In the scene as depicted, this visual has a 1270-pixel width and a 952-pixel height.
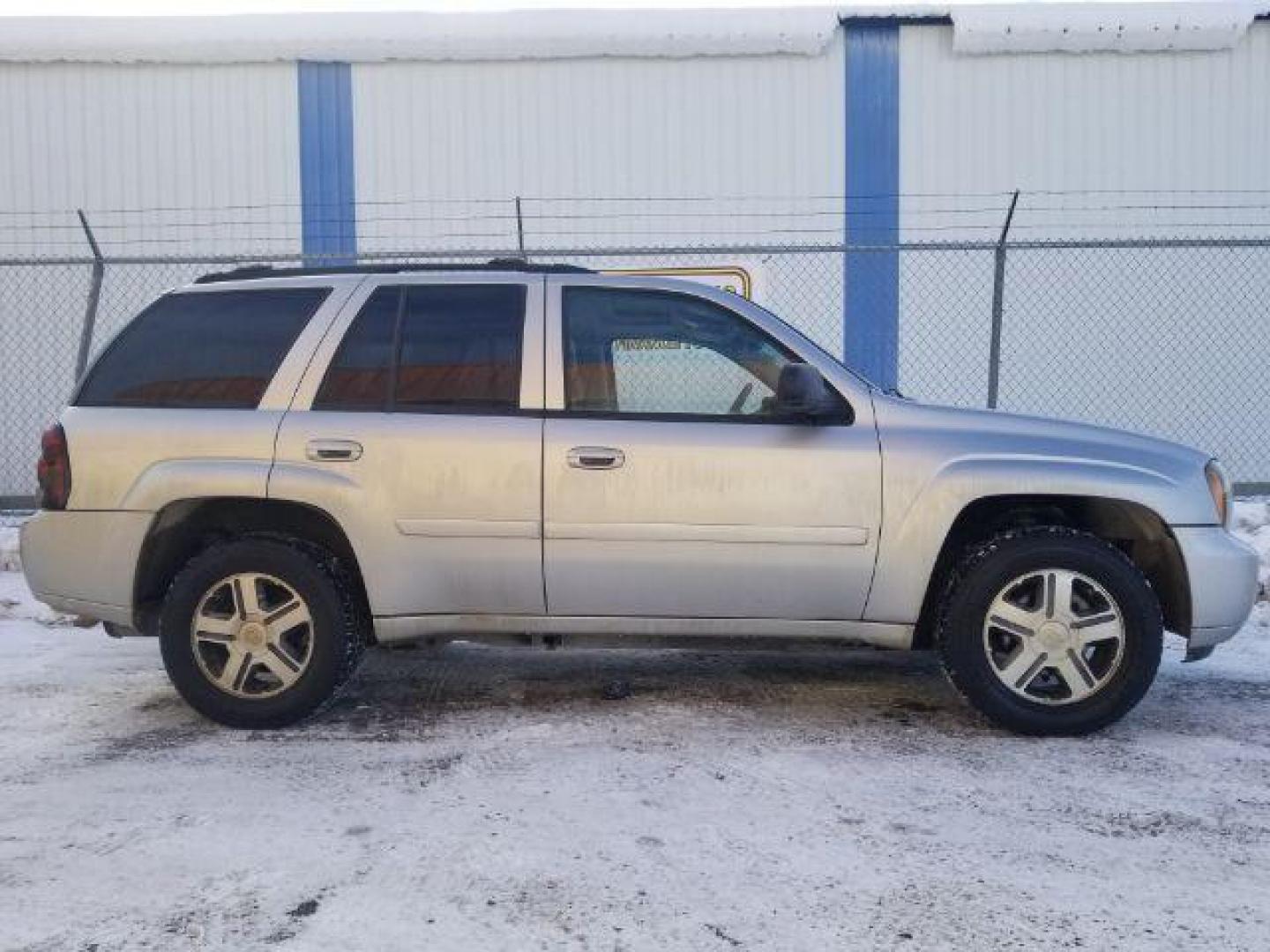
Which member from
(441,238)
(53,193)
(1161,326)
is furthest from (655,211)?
(53,193)

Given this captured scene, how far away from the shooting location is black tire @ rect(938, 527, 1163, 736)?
4148 millimetres

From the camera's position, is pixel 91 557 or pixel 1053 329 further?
pixel 1053 329

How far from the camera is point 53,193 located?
11.8 m

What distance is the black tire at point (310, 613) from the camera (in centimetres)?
423

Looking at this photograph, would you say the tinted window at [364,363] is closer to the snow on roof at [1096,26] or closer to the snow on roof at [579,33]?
the snow on roof at [579,33]

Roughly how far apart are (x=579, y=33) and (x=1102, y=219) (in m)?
5.83

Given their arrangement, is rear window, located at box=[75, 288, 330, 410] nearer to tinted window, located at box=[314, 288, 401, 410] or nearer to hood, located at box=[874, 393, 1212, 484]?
tinted window, located at box=[314, 288, 401, 410]

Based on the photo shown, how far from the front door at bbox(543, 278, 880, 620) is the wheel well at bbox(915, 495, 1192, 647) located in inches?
14.6

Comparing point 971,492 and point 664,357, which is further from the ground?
point 664,357

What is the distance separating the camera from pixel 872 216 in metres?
11.6

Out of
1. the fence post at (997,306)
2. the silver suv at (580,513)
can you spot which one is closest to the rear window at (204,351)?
the silver suv at (580,513)

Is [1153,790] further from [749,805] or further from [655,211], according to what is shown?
[655,211]

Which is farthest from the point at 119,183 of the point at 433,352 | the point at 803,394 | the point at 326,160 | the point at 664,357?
the point at 803,394

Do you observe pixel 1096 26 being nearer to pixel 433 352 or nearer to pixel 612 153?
pixel 612 153
